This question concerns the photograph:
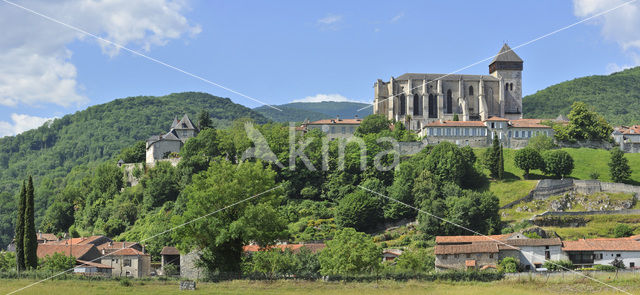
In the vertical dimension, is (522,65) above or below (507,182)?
above

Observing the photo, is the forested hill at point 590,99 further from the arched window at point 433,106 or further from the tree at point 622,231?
the tree at point 622,231

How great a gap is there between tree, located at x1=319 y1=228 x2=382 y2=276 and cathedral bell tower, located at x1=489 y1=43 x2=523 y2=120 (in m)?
72.6

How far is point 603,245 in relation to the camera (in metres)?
60.0

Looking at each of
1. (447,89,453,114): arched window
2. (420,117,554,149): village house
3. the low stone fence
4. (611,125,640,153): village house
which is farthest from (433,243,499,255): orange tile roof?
(447,89,453,114): arched window

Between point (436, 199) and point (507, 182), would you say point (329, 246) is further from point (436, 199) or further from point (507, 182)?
point (507, 182)

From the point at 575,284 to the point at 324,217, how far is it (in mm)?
47820

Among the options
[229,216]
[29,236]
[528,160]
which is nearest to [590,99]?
[528,160]

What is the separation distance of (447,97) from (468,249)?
63663 millimetres

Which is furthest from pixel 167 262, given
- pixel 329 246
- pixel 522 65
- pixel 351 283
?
pixel 522 65

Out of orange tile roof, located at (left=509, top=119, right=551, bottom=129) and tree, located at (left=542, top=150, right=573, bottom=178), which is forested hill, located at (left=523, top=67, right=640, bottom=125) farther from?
tree, located at (left=542, top=150, right=573, bottom=178)

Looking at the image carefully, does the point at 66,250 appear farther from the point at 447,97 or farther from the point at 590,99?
the point at 590,99

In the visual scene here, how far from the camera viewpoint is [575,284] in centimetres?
3653

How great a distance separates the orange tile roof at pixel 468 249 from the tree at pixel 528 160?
27903 millimetres

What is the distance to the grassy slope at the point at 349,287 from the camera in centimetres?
3409
